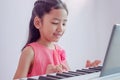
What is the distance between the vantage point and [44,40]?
97 cm

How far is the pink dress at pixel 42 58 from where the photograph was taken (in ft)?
2.96

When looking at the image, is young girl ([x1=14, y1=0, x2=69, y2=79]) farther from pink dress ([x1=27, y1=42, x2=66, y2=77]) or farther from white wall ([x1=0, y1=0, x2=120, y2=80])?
white wall ([x1=0, y1=0, x2=120, y2=80])

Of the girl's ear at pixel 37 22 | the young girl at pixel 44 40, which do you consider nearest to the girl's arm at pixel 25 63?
the young girl at pixel 44 40

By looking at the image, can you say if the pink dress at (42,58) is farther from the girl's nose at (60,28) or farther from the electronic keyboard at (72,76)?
the electronic keyboard at (72,76)

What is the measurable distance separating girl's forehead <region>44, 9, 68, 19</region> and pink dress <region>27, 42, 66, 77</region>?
105 millimetres

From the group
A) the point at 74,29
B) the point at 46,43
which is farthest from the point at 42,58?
the point at 74,29

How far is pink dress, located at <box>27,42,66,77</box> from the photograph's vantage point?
903 mm

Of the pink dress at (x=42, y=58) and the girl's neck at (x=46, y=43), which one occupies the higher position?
the girl's neck at (x=46, y=43)

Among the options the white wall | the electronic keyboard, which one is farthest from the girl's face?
the white wall

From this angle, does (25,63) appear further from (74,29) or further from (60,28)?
(74,29)

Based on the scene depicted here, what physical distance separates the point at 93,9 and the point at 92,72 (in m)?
1.14

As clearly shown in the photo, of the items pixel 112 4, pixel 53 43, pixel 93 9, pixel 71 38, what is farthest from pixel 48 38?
pixel 112 4

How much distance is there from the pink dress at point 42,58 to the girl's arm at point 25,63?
0.02 m

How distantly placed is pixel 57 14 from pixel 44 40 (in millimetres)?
104
